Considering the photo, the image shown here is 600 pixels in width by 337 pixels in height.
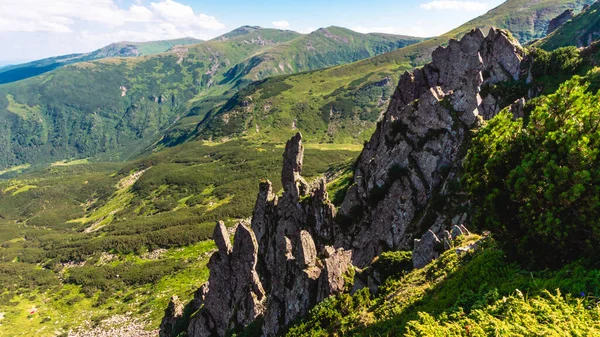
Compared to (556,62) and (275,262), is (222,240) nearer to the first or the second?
(275,262)

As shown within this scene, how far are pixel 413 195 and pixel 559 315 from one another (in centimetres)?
4626

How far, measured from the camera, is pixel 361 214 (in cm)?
6581

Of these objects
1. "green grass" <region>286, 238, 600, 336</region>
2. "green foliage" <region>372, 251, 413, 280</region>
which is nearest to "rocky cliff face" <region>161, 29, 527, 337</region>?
"green foliage" <region>372, 251, 413, 280</region>

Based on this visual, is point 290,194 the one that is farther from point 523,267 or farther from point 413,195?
point 523,267

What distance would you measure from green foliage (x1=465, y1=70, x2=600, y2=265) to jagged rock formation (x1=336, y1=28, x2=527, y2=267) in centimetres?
2922

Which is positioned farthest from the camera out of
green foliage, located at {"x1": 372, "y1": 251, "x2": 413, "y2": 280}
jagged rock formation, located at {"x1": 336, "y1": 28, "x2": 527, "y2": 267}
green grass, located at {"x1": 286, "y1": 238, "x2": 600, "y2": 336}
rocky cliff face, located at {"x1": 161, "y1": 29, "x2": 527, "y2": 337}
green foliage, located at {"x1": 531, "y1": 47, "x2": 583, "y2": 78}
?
green foliage, located at {"x1": 531, "y1": 47, "x2": 583, "y2": 78}

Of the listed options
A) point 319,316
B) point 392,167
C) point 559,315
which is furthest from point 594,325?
point 392,167

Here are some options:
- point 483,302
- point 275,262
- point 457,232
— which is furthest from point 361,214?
point 483,302

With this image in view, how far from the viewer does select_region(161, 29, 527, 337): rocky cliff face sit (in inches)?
1921

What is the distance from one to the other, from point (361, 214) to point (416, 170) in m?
13.8

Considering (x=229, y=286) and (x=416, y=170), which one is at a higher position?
(x=416, y=170)

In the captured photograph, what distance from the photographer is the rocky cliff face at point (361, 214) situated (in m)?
48.8

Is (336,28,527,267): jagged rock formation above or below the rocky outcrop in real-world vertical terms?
above

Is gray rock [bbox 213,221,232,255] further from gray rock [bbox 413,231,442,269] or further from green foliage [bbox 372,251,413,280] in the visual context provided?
gray rock [bbox 413,231,442,269]
